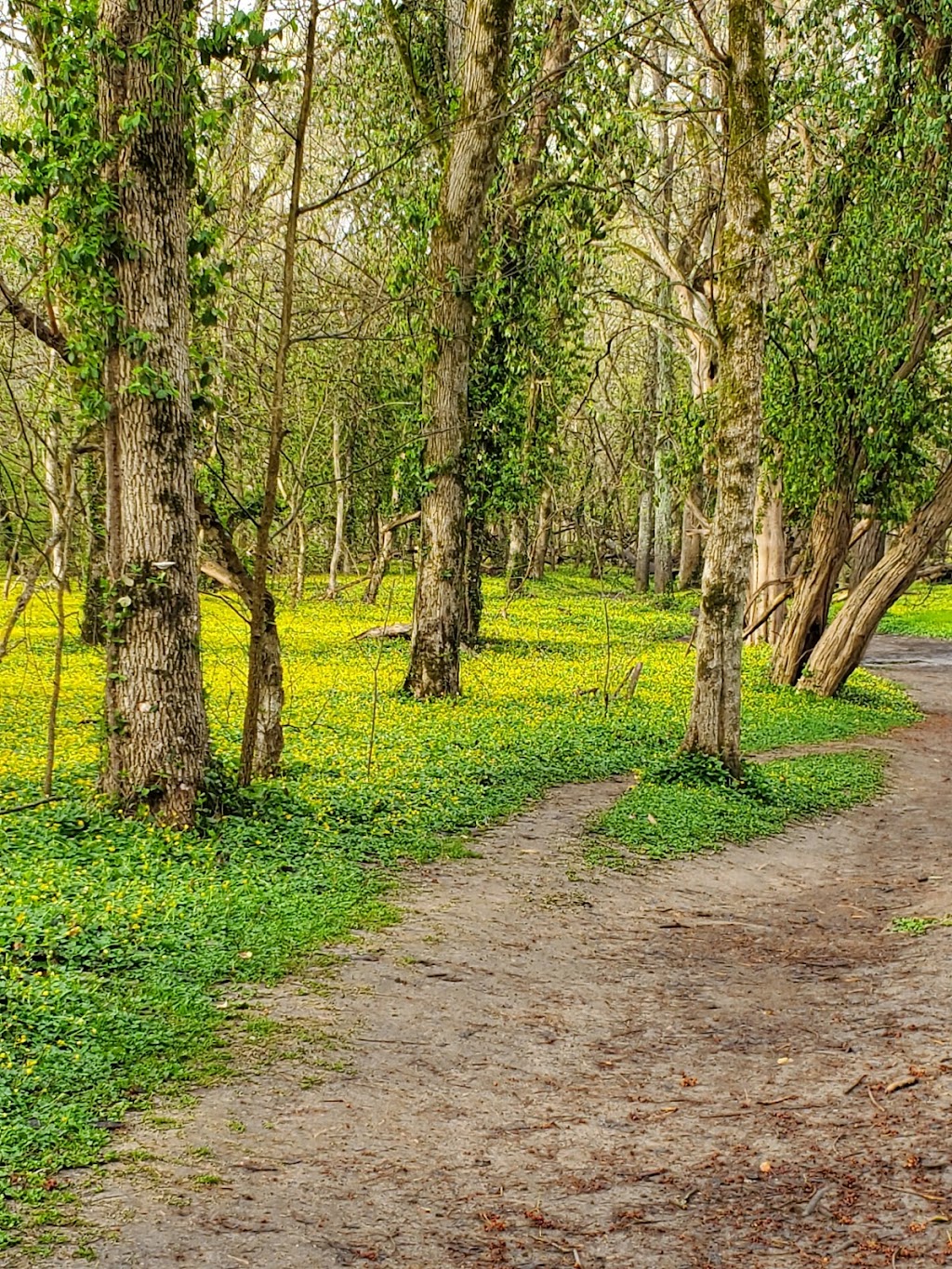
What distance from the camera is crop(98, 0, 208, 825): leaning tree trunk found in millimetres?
8336

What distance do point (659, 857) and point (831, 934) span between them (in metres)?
2.01

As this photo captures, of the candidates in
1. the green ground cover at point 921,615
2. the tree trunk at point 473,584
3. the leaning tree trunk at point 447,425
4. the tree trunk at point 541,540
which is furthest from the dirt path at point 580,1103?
the tree trunk at point 541,540

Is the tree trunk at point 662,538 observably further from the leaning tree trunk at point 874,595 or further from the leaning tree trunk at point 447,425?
the leaning tree trunk at point 447,425

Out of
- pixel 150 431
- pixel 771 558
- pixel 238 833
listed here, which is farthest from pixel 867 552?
pixel 150 431

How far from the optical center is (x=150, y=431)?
8508mm

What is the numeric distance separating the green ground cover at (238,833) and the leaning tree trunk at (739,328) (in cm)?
225

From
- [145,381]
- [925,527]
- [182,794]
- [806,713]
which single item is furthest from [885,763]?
[145,381]

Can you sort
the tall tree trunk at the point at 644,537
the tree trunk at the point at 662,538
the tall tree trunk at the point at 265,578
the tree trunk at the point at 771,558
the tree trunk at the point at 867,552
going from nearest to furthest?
the tall tree trunk at the point at 265,578 → the tree trunk at the point at 867,552 → the tree trunk at the point at 771,558 → the tree trunk at the point at 662,538 → the tall tree trunk at the point at 644,537

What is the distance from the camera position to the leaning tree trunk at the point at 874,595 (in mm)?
18031

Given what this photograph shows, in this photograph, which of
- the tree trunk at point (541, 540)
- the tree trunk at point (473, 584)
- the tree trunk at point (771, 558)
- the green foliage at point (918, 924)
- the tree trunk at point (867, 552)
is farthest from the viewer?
the tree trunk at point (541, 540)

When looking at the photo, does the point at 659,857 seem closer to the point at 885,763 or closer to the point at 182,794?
the point at 182,794

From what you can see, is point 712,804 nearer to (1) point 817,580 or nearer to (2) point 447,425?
(2) point 447,425

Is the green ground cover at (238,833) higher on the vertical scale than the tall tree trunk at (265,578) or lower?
lower

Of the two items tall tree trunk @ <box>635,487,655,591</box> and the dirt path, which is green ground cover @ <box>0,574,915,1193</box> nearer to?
the dirt path
